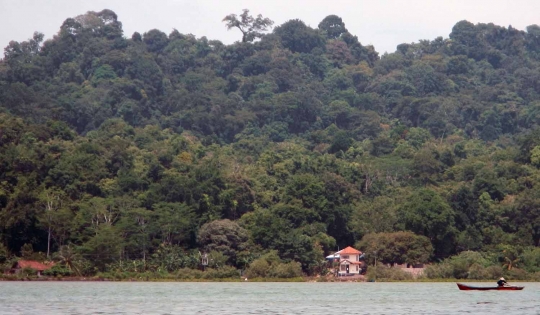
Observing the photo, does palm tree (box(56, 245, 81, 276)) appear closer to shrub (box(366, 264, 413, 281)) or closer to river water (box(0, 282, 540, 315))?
river water (box(0, 282, 540, 315))

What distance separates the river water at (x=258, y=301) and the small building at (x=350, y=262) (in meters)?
18.8

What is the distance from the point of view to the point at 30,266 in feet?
209

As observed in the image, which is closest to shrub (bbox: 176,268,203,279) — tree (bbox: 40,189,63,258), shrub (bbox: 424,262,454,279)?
tree (bbox: 40,189,63,258)

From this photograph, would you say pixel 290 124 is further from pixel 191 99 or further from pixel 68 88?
pixel 68 88

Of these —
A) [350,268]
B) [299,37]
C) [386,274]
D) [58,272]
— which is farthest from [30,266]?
[299,37]

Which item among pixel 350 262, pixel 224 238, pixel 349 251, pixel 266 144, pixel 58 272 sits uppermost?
pixel 266 144

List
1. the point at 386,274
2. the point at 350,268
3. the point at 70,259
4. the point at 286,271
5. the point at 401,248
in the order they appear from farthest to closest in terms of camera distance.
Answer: the point at 350,268
the point at 401,248
the point at 386,274
the point at 286,271
the point at 70,259

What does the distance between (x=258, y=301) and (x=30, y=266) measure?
27.7 meters

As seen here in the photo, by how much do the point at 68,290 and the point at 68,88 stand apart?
72151mm

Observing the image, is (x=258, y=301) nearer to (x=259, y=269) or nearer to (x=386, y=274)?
(x=259, y=269)

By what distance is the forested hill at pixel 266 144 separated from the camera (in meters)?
68.8

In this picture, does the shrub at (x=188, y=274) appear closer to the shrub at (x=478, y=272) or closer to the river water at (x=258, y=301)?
the river water at (x=258, y=301)

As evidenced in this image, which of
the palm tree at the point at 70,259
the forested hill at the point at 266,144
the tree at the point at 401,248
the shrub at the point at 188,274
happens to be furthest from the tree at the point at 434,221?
the palm tree at the point at 70,259

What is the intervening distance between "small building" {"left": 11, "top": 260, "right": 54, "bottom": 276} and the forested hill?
1440 millimetres
